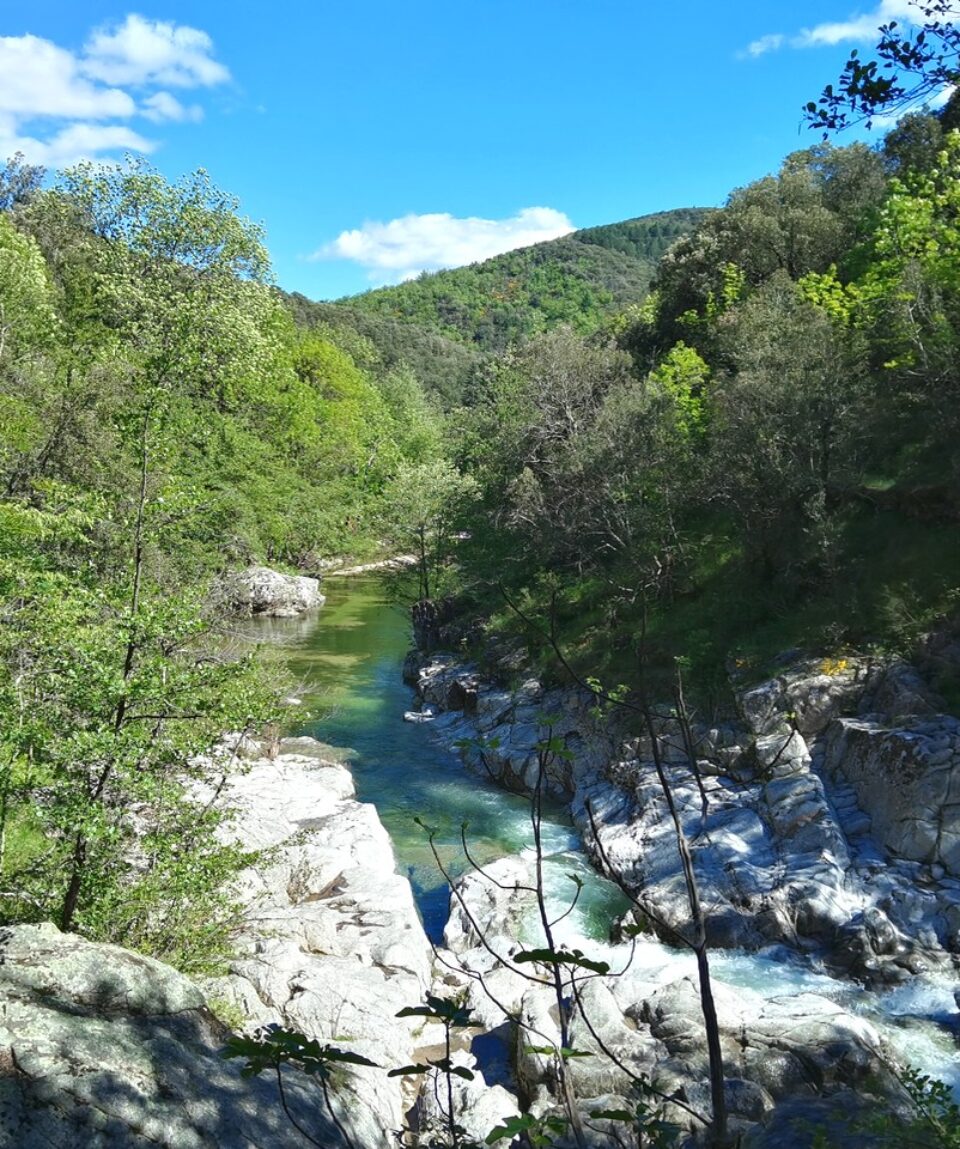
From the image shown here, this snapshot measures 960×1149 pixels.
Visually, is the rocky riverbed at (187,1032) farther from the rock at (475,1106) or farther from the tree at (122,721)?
the tree at (122,721)

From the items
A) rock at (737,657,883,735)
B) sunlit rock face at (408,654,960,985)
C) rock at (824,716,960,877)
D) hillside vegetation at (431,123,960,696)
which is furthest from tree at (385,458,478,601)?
rock at (824,716,960,877)

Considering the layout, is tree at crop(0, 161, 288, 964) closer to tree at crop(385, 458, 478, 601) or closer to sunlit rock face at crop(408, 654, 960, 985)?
sunlit rock face at crop(408, 654, 960, 985)

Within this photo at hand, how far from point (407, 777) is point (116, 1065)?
14900mm

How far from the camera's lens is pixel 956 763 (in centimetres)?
1319

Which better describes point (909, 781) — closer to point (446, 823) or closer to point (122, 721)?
point (446, 823)

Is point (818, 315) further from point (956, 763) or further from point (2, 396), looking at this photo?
point (2, 396)

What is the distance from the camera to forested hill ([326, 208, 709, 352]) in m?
145

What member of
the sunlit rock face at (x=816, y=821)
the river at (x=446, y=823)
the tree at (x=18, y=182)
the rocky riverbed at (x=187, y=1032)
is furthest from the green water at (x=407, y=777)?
the tree at (x=18, y=182)

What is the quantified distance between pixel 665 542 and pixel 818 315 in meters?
7.16

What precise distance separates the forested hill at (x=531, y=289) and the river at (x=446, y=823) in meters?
108

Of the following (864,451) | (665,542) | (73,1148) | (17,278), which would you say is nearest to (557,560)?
(665,542)

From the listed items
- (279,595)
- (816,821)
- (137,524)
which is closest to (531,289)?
(279,595)

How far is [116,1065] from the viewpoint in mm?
5629

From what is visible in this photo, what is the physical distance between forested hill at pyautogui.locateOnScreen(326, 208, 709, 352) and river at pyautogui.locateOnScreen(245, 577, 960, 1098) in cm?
10759
